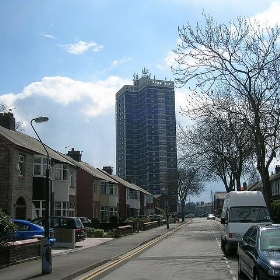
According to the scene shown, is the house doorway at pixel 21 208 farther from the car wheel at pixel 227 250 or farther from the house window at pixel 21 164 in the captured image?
the car wheel at pixel 227 250

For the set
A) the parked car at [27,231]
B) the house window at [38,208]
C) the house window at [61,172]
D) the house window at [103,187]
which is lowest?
the parked car at [27,231]

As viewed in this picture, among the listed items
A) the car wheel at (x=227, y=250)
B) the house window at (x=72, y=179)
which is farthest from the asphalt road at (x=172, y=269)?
the house window at (x=72, y=179)

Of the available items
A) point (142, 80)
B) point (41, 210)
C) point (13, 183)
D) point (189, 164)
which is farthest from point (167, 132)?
point (13, 183)

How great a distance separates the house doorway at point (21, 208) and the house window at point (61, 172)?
6582 mm

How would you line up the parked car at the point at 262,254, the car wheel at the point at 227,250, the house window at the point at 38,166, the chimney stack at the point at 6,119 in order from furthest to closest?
the chimney stack at the point at 6,119, the house window at the point at 38,166, the car wheel at the point at 227,250, the parked car at the point at 262,254

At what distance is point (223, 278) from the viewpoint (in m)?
11.9

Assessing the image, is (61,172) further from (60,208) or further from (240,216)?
(240,216)

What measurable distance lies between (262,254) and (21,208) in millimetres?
23560

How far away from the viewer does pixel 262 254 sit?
29.3 ft

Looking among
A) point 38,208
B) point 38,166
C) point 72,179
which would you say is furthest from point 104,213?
point 38,166

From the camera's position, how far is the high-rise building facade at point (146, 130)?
65000 mm

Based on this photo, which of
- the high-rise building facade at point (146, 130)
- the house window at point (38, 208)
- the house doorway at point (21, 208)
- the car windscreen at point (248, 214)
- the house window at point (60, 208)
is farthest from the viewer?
the high-rise building facade at point (146, 130)

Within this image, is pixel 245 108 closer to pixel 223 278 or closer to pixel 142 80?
pixel 223 278

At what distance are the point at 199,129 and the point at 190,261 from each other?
901 inches
